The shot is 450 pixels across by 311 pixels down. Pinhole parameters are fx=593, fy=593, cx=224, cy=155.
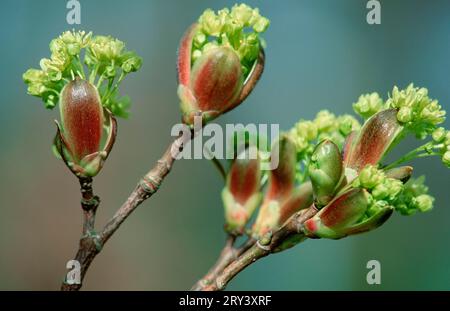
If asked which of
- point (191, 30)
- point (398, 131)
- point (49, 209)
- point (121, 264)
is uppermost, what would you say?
point (49, 209)

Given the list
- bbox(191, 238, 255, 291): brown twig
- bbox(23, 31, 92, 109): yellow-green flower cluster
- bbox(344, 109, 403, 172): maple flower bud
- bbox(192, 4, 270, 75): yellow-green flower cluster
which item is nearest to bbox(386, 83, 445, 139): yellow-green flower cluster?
bbox(344, 109, 403, 172): maple flower bud

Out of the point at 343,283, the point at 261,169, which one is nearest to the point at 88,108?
the point at 261,169

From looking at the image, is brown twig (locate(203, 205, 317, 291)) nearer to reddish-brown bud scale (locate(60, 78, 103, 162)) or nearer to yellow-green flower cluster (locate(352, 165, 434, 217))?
yellow-green flower cluster (locate(352, 165, 434, 217))

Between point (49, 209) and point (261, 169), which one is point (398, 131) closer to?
point (261, 169)

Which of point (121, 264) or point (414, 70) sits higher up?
point (414, 70)
